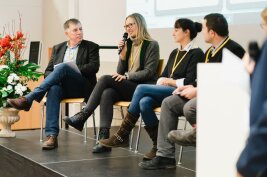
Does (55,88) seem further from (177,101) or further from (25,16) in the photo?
(25,16)

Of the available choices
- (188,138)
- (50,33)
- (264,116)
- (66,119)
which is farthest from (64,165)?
(50,33)

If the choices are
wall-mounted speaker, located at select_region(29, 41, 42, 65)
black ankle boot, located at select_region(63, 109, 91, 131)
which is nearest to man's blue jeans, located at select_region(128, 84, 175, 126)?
black ankle boot, located at select_region(63, 109, 91, 131)

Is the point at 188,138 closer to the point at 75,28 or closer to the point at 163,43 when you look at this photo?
the point at 75,28

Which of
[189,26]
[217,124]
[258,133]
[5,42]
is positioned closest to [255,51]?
[258,133]

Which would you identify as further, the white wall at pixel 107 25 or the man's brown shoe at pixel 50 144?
the white wall at pixel 107 25

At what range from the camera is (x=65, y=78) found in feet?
11.8

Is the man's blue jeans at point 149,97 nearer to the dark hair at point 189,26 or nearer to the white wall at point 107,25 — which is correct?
the dark hair at point 189,26

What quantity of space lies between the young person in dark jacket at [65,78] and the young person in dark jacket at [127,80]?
27 cm

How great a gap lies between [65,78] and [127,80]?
0.54 metres

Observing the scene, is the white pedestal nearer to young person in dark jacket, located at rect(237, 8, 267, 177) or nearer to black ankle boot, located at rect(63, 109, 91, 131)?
young person in dark jacket, located at rect(237, 8, 267, 177)

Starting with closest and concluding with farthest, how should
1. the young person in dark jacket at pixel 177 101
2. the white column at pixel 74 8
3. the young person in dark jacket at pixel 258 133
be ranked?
the young person in dark jacket at pixel 258 133, the young person in dark jacket at pixel 177 101, the white column at pixel 74 8

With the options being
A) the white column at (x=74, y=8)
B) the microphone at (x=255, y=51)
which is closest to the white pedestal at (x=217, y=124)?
the microphone at (x=255, y=51)

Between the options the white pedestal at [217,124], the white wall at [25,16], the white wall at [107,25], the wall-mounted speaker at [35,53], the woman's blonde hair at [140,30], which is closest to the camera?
the white pedestal at [217,124]

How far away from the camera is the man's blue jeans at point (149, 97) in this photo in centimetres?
289
